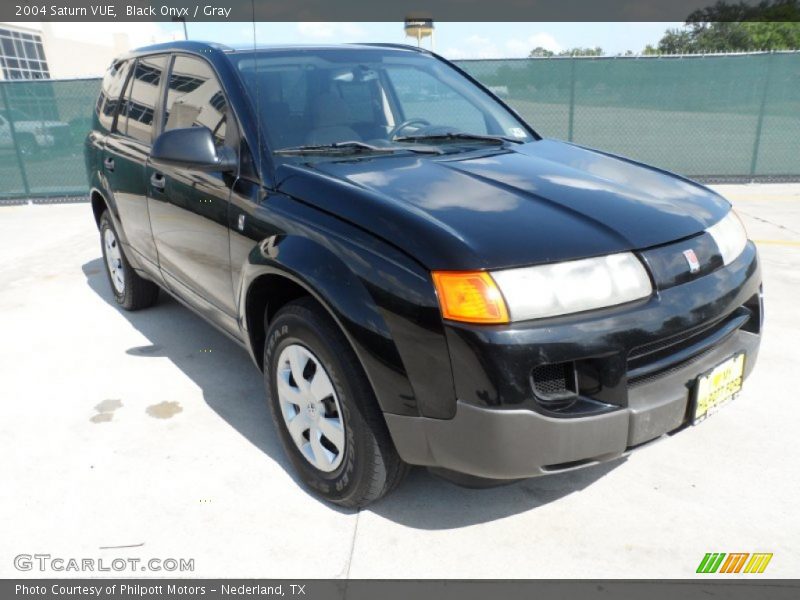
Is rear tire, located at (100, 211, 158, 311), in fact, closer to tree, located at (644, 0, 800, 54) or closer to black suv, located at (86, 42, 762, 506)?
black suv, located at (86, 42, 762, 506)

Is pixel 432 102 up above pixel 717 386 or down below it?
above

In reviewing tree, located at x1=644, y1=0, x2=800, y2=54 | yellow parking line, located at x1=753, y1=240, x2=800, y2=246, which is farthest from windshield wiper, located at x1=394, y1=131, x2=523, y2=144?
tree, located at x1=644, y1=0, x2=800, y2=54

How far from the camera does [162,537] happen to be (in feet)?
8.24

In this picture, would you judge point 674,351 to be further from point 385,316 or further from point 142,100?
point 142,100

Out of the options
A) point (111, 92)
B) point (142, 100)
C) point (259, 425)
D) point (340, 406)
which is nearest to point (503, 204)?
point (340, 406)

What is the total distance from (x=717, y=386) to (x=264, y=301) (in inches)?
71.5

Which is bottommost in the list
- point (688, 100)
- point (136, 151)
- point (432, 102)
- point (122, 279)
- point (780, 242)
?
point (780, 242)

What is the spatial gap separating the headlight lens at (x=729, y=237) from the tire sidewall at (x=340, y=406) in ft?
4.72

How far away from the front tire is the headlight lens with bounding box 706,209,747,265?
1389mm

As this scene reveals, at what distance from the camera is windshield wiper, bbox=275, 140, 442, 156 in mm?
2885

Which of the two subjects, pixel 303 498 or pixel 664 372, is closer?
pixel 664 372

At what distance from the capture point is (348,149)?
296 centimetres

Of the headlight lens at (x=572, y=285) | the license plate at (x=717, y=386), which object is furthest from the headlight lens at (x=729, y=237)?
the headlight lens at (x=572, y=285)

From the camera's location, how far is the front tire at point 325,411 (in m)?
2.29
